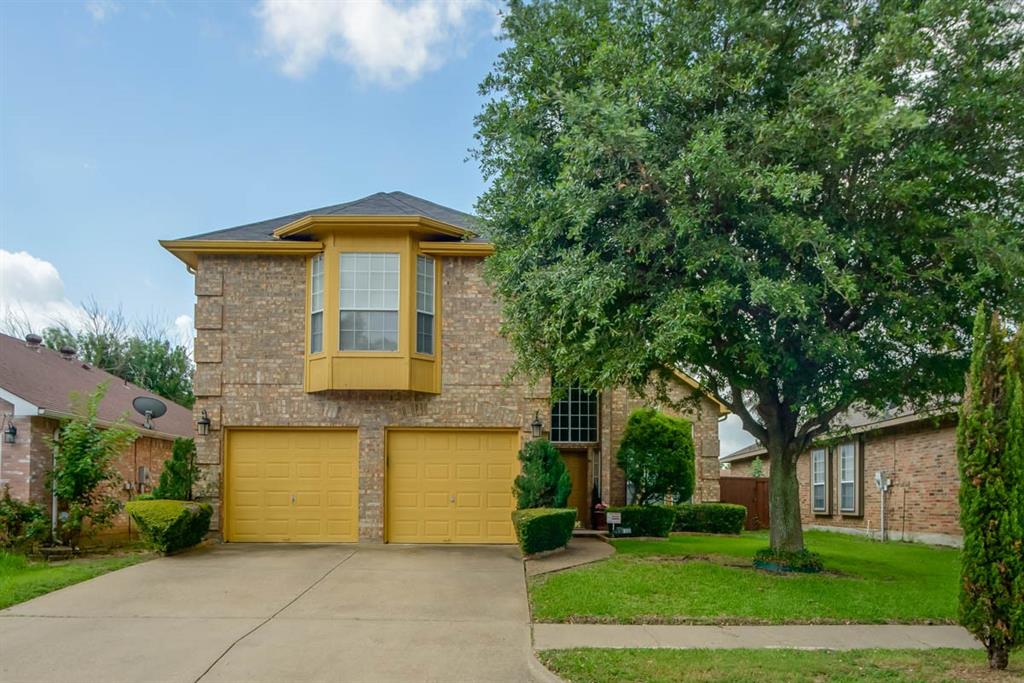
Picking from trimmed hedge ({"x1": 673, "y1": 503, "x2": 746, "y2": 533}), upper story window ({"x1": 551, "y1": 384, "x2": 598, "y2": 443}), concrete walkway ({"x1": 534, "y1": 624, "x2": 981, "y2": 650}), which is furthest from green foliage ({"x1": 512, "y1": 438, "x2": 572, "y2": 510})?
trimmed hedge ({"x1": 673, "y1": 503, "x2": 746, "y2": 533})

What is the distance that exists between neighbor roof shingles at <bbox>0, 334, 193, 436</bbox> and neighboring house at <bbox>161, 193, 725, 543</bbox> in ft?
7.64

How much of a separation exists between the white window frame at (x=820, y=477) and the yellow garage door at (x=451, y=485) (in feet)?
37.7

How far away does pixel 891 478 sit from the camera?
1958 centimetres

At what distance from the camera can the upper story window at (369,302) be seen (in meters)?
15.3

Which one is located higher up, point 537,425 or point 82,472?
point 537,425

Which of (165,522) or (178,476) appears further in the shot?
(178,476)

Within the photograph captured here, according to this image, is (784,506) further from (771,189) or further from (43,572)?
(43,572)

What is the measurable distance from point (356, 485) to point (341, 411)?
1434 millimetres

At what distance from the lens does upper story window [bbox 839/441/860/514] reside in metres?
21.2

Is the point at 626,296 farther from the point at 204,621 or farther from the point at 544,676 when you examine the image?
the point at 204,621

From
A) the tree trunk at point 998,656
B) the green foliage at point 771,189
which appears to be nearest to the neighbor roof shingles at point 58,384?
the green foliage at point 771,189

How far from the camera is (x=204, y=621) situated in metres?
9.22

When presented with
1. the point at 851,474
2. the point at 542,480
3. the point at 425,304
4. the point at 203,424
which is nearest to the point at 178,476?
the point at 203,424

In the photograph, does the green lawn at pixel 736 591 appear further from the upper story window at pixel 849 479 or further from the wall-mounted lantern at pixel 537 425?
the upper story window at pixel 849 479
